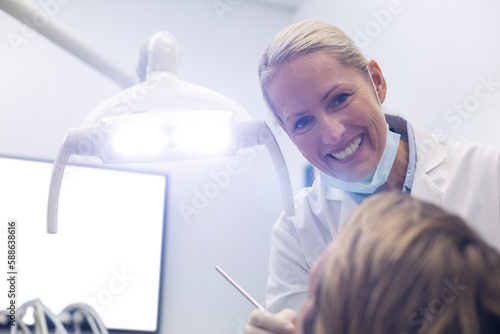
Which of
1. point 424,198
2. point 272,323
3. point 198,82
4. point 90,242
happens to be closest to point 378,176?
point 424,198

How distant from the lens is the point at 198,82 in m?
2.25

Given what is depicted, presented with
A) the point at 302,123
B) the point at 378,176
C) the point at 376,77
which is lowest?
the point at 378,176

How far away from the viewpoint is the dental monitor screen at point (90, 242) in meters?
1.69

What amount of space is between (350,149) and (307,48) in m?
0.23

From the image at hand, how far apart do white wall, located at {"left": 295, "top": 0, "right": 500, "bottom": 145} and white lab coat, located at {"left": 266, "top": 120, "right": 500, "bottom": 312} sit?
28 centimetres

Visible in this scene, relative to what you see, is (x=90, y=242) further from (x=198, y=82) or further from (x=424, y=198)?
(x=424, y=198)

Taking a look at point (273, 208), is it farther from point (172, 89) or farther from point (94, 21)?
point (172, 89)

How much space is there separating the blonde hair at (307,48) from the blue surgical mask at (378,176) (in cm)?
18

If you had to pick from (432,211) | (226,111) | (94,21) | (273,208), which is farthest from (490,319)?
(94,21)

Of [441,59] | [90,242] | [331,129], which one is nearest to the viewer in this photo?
[331,129]

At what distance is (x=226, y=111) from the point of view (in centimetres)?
82

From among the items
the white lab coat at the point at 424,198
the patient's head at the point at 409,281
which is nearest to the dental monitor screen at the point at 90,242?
the white lab coat at the point at 424,198

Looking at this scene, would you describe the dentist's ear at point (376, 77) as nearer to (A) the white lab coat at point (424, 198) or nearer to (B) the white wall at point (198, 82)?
(A) the white lab coat at point (424, 198)

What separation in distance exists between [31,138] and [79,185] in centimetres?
29
